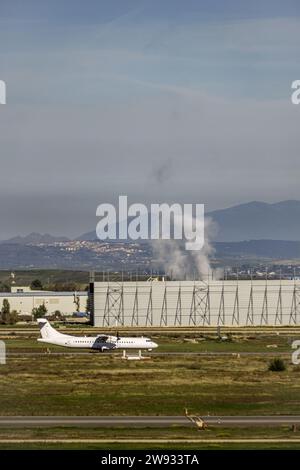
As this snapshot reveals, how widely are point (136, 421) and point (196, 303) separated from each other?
10931 cm

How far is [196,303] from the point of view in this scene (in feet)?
531

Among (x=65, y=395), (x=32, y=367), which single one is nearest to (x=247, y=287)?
(x=32, y=367)

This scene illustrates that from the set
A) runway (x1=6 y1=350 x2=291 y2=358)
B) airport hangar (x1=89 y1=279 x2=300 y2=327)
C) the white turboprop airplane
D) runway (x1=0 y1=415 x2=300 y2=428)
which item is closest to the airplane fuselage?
the white turboprop airplane

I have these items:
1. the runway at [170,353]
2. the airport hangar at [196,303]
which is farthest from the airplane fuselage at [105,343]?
the airport hangar at [196,303]

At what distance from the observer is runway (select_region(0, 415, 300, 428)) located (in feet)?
169

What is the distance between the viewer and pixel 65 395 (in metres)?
65.1

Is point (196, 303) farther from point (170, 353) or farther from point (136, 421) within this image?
point (136, 421)

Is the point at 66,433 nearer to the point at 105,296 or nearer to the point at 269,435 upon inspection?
the point at 269,435

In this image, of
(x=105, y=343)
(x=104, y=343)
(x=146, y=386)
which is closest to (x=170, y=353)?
(x=105, y=343)

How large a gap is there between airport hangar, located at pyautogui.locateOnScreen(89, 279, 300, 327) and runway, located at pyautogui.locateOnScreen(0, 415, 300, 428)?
348 feet

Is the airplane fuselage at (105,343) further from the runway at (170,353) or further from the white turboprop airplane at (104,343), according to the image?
the runway at (170,353)

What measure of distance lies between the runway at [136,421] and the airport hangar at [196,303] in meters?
106

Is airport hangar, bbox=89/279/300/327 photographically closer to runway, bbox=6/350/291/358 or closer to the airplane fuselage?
the airplane fuselage

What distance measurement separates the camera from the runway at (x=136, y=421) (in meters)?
51.6
